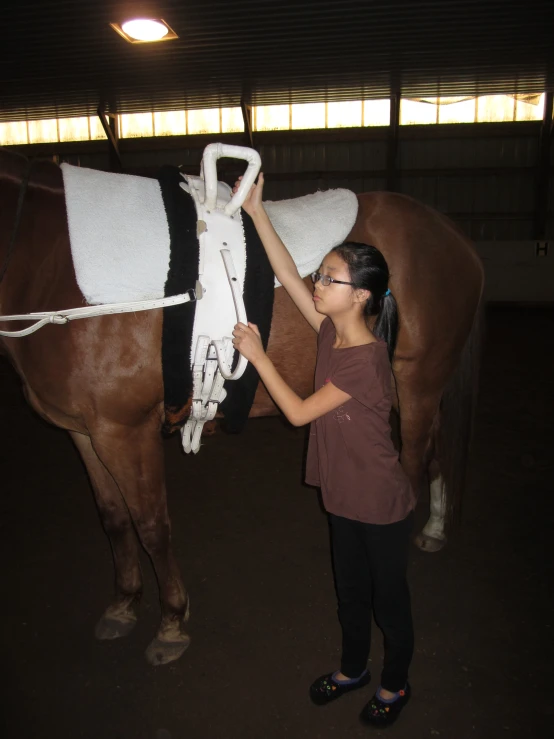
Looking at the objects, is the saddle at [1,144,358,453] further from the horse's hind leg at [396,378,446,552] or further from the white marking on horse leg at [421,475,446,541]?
the white marking on horse leg at [421,475,446,541]

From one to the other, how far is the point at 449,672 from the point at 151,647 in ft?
3.74

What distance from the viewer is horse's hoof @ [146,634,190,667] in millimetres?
1960

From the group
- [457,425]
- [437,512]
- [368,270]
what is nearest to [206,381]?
[368,270]

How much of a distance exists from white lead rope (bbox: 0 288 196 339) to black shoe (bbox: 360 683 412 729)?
1.47m

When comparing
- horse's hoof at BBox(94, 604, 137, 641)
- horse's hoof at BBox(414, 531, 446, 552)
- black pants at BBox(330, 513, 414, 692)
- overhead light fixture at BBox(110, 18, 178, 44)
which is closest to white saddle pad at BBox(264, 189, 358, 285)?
black pants at BBox(330, 513, 414, 692)

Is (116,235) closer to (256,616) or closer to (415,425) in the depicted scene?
(415,425)

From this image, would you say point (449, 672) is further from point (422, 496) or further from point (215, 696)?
point (422, 496)

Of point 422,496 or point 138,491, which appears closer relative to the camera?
point 138,491

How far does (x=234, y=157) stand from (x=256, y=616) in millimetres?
1819

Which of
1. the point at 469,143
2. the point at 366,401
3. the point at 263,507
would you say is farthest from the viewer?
the point at 469,143

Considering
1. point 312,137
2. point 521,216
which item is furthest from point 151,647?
point 521,216

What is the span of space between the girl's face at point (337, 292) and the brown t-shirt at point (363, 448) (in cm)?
12

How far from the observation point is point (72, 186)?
5.33ft

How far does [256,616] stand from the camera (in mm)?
2184
